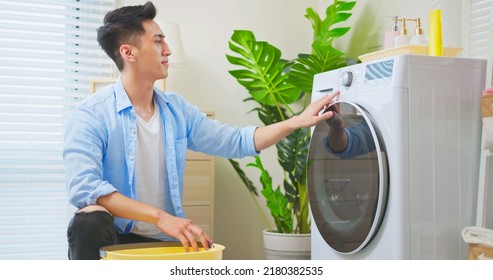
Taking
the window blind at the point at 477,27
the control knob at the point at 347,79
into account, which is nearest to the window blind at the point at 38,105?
the control knob at the point at 347,79

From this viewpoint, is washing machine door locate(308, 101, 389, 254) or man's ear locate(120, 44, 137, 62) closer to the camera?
washing machine door locate(308, 101, 389, 254)

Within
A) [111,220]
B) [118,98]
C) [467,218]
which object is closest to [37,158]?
[118,98]


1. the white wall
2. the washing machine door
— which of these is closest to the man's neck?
the washing machine door

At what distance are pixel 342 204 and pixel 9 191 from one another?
6.17 ft

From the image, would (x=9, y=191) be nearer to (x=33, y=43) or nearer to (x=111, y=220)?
(x=33, y=43)

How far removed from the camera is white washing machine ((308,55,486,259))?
77.6 inches

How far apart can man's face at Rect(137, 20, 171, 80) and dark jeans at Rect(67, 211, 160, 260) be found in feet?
1.99

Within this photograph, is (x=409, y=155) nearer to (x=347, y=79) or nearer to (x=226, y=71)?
(x=347, y=79)

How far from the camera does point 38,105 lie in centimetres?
333

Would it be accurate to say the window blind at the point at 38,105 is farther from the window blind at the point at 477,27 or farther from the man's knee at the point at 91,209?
the window blind at the point at 477,27

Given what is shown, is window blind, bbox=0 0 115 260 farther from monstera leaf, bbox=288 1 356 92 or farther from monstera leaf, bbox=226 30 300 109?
monstera leaf, bbox=288 1 356 92

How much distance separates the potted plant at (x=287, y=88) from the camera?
307cm

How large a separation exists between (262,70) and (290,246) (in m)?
0.91
